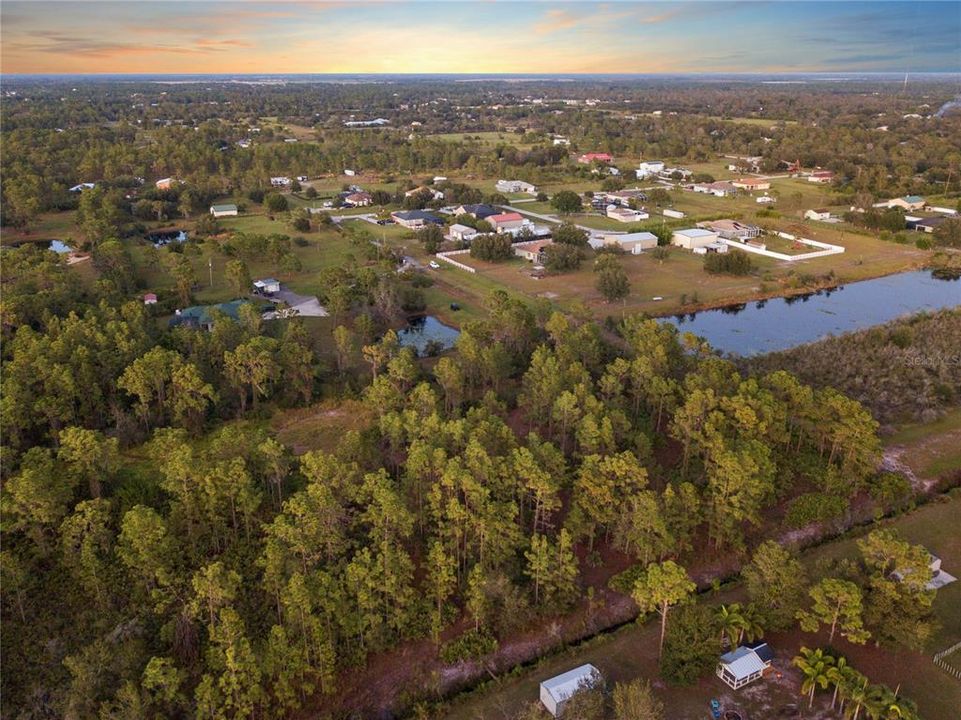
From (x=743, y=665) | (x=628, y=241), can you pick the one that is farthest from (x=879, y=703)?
(x=628, y=241)

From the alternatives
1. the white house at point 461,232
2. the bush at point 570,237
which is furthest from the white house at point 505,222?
the bush at point 570,237

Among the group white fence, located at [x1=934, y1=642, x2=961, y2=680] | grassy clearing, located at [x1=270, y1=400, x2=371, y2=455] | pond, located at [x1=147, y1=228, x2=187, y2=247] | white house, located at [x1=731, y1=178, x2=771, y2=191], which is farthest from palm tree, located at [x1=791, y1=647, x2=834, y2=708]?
white house, located at [x1=731, y1=178, x2=771, y2=191]

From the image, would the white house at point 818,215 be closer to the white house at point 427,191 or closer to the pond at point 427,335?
the white house at point 427,191

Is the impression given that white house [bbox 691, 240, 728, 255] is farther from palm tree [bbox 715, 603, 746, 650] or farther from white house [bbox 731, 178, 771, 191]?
palm tree [bbox 715, 603, 746, 650]

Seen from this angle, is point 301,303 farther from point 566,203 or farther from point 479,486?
point 566,203

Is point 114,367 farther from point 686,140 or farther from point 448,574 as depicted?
point 686,140

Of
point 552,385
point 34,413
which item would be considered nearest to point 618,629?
point 552,385

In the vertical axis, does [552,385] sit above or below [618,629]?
above

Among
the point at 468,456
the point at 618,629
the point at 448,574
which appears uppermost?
the point at 468,456
